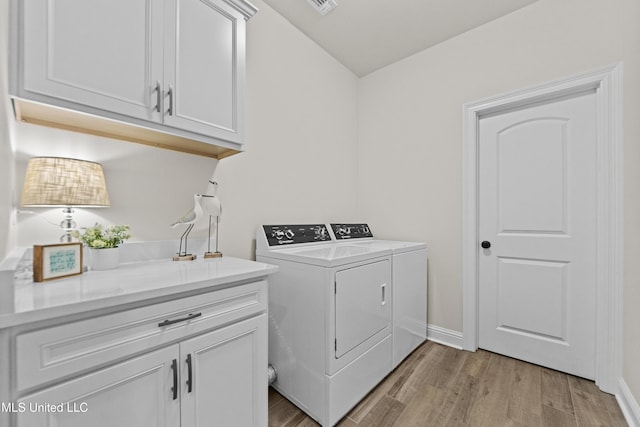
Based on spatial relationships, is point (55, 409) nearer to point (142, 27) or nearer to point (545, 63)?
point (142, 27)

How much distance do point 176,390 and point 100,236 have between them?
729 mm

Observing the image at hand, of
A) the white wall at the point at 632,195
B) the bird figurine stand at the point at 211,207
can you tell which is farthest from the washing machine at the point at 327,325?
the white wall at the point at 632,195

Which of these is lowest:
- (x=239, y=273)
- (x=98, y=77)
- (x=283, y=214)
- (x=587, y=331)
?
(x=587, y=331)

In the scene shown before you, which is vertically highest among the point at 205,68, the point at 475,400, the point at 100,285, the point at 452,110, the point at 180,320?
the point at 452,110

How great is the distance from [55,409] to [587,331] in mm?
2801

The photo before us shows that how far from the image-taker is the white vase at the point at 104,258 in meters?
1.14

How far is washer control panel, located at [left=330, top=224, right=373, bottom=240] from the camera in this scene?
247 cm

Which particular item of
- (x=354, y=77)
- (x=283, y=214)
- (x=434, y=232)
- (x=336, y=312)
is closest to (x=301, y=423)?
(x=336, y=312)

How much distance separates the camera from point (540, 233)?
204cm

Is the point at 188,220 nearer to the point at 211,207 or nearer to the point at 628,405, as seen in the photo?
the point at 211,207

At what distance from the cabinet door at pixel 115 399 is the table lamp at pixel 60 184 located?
67 cm

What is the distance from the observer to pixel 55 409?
2.33 ft

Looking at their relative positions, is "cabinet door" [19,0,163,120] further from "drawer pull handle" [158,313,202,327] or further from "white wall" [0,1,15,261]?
"drawer pull handle" [158,313,202,327]

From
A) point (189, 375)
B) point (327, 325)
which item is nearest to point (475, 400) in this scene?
point (327, 325)
